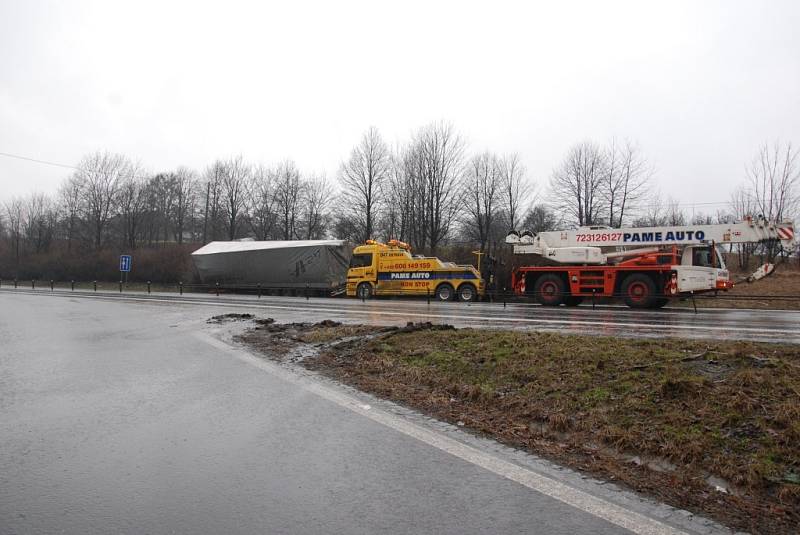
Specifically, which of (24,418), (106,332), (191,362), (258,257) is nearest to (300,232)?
(258,257)

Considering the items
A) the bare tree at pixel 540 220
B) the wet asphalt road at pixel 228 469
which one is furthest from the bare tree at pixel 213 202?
the wet asphalt road at pixel 228 469

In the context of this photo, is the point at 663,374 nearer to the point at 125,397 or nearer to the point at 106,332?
the point at 125,397

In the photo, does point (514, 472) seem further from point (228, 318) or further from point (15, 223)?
point (15, 223)

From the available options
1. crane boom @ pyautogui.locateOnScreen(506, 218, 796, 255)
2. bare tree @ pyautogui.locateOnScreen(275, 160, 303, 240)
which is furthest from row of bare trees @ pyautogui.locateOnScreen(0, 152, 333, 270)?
crane boom @ pyautogui.locateOnScreen(506, 218, 796, 255)

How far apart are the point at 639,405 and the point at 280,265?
31168mm

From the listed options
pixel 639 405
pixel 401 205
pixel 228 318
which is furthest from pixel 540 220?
pixel 639 405

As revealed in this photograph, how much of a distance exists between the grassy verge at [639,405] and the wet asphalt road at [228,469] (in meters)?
0.78

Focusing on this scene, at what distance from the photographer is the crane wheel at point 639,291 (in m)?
21.1

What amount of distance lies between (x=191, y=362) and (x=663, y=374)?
759 centimetres

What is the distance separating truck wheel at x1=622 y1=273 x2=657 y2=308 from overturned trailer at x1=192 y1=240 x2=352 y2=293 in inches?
698

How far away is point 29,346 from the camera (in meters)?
11.2

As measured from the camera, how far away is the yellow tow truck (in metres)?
28.2

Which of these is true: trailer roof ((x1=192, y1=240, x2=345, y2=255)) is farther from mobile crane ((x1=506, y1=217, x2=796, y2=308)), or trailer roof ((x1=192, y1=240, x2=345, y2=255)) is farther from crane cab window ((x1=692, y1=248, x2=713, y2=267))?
crane cab window ((x1=692, y1=248, x2=713, y2=267))

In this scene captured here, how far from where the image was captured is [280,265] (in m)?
34.9
